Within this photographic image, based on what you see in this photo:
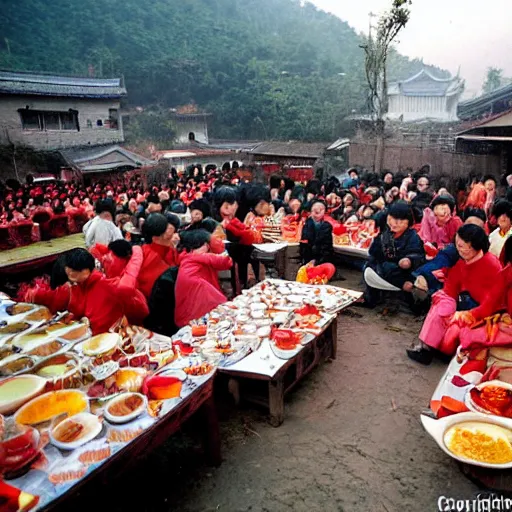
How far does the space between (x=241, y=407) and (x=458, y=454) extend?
6.70 ft

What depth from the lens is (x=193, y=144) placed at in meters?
29.3

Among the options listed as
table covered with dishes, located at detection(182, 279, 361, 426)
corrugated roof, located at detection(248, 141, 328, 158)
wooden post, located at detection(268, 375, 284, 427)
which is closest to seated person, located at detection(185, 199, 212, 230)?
table covered with dishes, located at detection(182, 279, 361, 426)

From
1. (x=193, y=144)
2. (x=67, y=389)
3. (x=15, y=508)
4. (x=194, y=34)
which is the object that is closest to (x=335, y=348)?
(x=67, y=389)

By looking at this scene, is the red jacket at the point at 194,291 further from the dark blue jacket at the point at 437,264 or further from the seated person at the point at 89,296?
the dark blue jacket at the point at 437,264

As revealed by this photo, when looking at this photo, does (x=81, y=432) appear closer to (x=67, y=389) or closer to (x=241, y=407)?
(x=67, y=389)

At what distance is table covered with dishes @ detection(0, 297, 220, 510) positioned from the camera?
2178 millimetres

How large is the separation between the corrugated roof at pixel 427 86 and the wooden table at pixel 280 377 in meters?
40.6

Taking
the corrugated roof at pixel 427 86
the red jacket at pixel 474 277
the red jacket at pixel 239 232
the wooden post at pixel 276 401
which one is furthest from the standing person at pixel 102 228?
the corrugated roof at pixel 427 86

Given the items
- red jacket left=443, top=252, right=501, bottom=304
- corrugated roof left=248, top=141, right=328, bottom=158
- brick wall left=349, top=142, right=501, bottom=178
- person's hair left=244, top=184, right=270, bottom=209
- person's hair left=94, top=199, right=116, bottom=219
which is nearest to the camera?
red jacket left=443, top=252, right=501, bottom=304

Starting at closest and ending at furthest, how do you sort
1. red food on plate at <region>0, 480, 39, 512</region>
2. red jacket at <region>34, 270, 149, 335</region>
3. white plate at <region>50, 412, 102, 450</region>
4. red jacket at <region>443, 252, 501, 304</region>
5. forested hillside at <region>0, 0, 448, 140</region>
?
red food on plate at <region>0, 480, 39, 512</region> → white plate at <region>50, 412, 102, 450</region> → red jacket at <region>34, 270, 149, 335</region> → red jacket at <region>443, 252, 501, 304</region> → forested hillside at <region>0, 0, 448, 140</region>

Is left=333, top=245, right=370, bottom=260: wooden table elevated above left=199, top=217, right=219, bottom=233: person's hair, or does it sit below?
below

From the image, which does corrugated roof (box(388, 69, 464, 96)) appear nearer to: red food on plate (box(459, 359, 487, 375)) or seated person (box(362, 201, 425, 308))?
seated person (box(362, 201, 425, 308))

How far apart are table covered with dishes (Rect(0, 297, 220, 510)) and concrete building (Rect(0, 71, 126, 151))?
20.9 m

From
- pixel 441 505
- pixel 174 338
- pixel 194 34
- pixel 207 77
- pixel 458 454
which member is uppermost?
pixel 194 34
